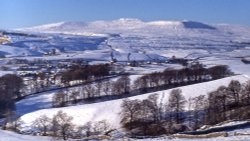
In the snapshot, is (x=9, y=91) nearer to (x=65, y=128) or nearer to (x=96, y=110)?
(x=96, y=110)

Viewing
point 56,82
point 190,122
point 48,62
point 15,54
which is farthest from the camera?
point 15,54

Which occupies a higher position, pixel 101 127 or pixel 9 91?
pixel 101 127

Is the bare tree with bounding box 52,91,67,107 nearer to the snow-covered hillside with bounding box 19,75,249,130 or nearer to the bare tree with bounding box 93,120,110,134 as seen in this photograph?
the snow-covered hillside with bounding box 19,75,249,130

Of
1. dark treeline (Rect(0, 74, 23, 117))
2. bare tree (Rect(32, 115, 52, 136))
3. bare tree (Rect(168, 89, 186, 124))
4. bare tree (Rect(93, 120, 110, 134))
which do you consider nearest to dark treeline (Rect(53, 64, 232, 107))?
dark treeline (Rect(0, 74, 23, 117))

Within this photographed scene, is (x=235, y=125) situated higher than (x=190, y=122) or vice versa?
(x=235, y=125)

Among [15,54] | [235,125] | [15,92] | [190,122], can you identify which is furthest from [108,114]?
[15,54]

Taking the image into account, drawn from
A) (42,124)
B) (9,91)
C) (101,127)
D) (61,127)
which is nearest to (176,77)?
(9,91)

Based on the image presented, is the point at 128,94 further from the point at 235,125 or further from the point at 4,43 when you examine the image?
the point at 4,43
